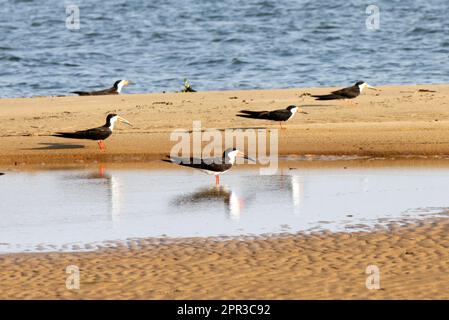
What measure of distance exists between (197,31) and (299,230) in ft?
104

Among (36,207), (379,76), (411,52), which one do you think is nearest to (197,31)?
(411,52)

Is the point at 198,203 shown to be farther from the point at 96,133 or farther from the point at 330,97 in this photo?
the point at 330,97

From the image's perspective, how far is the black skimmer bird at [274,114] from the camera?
69.7ft

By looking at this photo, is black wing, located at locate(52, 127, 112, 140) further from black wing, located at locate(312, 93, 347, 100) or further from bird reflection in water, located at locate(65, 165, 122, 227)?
black wing, located at locate(312, 93, 347, 100)

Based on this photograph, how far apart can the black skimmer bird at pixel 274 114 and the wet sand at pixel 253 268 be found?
8.36 metres

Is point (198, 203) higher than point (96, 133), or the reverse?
point (96, 133)

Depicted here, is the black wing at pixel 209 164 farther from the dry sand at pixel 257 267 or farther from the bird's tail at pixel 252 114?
the bird's tail at pixel 252 114

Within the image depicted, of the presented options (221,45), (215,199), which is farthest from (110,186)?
(221,45)

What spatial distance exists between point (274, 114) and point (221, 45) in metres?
19.0

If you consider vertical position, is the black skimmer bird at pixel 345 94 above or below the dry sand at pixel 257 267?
above

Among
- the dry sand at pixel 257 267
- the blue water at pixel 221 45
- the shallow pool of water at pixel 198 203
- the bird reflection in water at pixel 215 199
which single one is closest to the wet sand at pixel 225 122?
the dry sand at pixel 257 267

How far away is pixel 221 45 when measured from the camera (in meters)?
39.9

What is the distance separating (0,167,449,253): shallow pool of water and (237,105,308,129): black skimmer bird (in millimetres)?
3343
